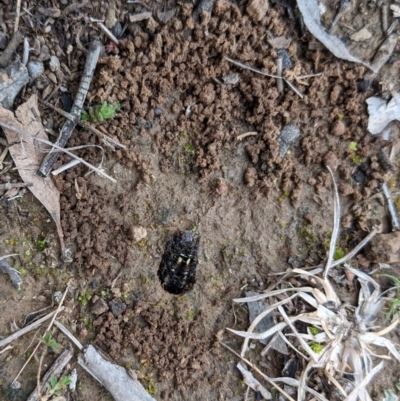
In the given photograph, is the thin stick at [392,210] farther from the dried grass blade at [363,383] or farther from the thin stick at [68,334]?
the thin stick at [68,334]

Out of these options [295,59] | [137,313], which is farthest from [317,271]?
[295,59]

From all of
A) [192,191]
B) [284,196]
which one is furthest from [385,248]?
[192,191]

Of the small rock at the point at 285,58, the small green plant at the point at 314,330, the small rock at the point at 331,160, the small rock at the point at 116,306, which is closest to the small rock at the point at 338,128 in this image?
the small rock at the point at 331,160

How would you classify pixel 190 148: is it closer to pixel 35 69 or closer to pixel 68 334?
pixel 35 69

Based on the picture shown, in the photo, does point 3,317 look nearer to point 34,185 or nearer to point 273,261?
point 34,185

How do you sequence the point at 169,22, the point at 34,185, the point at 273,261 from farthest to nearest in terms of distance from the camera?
the point at 273,261, the point at 34,185, the point at 169,22

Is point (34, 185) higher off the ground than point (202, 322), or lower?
higher
